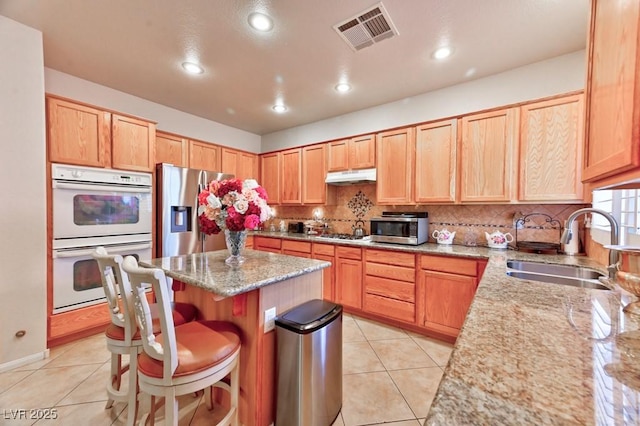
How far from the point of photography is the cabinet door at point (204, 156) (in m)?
3.77

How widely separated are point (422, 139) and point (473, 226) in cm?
117

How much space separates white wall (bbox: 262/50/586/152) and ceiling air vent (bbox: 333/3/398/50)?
4.24ft

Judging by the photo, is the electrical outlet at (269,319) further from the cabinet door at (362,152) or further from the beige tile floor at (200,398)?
the cabinet door at (362,152)

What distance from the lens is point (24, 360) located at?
2.14 m

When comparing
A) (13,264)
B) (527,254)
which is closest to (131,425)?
(13,264)

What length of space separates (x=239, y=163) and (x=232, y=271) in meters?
3.08

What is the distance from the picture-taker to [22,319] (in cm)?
215

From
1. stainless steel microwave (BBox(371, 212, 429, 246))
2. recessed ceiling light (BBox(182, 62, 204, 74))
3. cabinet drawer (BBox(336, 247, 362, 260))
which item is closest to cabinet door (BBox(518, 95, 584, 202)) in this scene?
stainless steel microwave (BBox(371, 212, 429, 246))

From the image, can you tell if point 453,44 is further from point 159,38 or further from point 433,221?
point 159,38

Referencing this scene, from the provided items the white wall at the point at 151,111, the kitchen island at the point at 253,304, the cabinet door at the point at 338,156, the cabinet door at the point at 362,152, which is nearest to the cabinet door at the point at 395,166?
the cabinet door at the point at 362,152

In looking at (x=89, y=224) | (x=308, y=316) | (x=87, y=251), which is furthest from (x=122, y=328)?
(x=89, y=224)

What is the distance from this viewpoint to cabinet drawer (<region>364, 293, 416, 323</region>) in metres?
2.75

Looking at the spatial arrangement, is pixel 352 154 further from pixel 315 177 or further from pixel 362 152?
pixel 315 177

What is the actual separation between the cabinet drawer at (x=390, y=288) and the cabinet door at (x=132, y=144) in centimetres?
295
